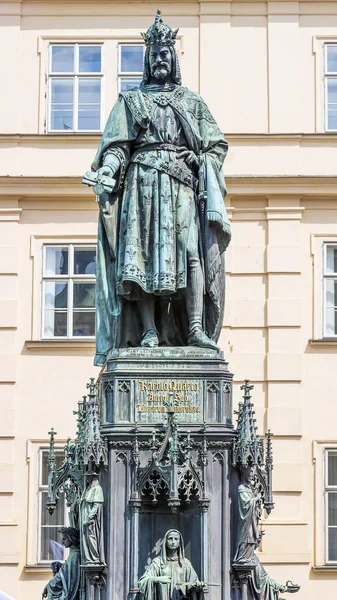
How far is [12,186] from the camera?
2734 centimetres

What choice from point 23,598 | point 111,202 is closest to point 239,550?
point 111,202

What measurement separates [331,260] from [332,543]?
446 centimetres

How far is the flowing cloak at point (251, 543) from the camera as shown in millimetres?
13367

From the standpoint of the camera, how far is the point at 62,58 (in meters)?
28.0

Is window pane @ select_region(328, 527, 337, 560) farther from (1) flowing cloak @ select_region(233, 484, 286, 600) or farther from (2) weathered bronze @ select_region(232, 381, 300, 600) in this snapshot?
(1) flowing cloak @ select_region(233, 484, 286, 600)

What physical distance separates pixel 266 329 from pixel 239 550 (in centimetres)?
1380

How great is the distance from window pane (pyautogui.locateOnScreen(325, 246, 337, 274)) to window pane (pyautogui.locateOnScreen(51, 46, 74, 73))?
511 centimetres

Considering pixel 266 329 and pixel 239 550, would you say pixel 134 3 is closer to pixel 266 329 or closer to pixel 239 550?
pixel 266 329

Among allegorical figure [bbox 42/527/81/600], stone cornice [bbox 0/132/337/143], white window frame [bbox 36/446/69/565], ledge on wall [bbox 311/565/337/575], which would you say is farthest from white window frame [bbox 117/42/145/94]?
allegorical figure [bbox 42/527/81/600]

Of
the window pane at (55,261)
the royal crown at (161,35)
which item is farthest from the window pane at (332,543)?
the royal crown at (161,35)

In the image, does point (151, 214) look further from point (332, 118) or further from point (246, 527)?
point (332, 118)

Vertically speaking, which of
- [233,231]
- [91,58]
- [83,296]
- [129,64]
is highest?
[91,58]

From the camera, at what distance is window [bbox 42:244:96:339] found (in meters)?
26.9


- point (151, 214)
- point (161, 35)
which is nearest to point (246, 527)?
point (151, 214)
